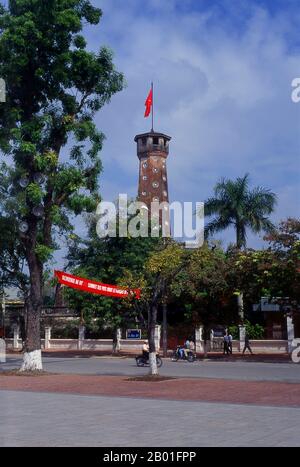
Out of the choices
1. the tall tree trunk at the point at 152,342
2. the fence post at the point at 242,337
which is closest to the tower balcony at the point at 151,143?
the fence post at the point at 242,337

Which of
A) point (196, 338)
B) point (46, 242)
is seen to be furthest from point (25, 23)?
point (196, 338)

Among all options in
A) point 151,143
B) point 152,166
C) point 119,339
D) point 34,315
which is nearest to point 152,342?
point 34,315

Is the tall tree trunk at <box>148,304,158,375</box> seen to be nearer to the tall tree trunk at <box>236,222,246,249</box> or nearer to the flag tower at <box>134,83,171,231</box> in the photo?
the tall tree trunk at <box>236,222,246,249</box>

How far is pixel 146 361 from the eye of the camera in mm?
26578

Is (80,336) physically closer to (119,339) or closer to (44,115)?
(119,339)

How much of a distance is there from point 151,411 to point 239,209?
2689 centimetres

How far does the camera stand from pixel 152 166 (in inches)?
2616

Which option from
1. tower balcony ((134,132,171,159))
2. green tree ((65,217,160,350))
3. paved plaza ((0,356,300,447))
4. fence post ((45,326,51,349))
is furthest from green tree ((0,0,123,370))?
tower balcony ((134,132,171,159))

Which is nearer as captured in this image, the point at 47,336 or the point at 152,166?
the point at 47,336

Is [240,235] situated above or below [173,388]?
above

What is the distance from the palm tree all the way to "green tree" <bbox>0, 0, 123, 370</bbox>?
1600 cm

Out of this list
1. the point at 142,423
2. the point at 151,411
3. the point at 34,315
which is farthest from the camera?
the point at 34,315

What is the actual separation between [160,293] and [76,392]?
542 centimetres

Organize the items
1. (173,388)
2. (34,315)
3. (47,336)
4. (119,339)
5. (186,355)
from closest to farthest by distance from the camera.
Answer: (173,388) < (34,315) < (186,355) < (119,339) < (47,336)
